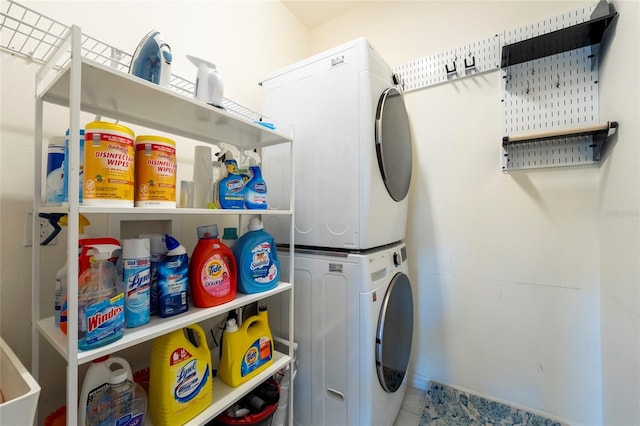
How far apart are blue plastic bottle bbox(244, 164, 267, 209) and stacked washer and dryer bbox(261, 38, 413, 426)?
29 cm

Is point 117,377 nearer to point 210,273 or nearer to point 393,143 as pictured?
point 210,273

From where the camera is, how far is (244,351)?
46.8 inches

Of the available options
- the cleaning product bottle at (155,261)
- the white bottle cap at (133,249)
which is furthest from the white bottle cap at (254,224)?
the white bottle cap at (133,249)

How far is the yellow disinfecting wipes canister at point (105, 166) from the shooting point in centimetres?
72

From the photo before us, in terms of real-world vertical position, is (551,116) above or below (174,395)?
above

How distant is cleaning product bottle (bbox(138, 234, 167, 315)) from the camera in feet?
3.18

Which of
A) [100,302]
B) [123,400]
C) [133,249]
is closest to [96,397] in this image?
[123,400]

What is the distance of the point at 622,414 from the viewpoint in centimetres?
116

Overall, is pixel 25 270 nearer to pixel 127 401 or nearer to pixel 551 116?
pixel 127 401

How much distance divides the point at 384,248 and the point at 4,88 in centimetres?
173

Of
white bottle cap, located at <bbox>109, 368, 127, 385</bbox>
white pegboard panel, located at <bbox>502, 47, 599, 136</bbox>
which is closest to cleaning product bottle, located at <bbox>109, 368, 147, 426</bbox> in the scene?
white bottle cap, located at <bbox>109, 368, 127, 385</bbox>

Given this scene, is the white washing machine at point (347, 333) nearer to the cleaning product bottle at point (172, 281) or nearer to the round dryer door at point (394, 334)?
the round dryer door at point (394, 334)

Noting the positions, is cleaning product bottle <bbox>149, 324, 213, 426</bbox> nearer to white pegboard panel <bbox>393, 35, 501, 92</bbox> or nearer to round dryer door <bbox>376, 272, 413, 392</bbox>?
round dryer door <bbox>376, 272, 413, 392</bbox>

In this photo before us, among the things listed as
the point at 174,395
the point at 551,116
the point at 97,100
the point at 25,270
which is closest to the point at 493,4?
the point at 551,116
